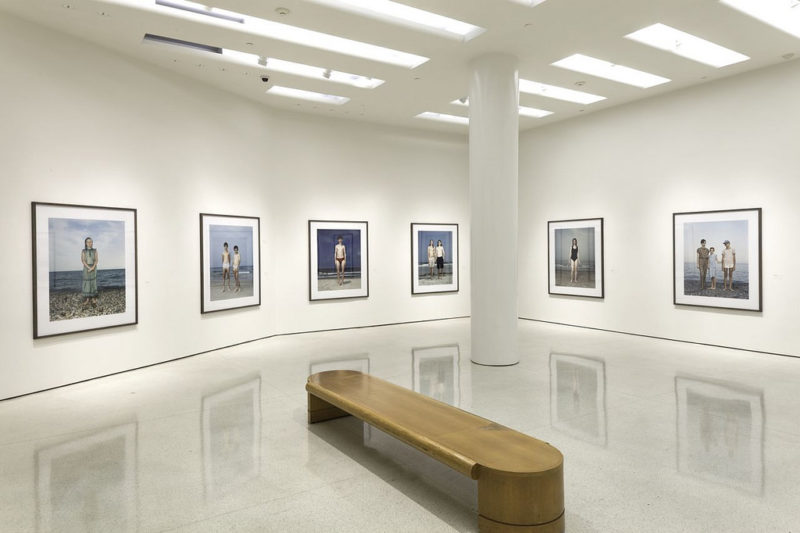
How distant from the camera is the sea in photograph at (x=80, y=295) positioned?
351 inches

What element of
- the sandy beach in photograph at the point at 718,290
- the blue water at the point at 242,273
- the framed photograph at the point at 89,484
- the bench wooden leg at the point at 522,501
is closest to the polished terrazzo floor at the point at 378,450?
the framed photograph at the point at 89,484

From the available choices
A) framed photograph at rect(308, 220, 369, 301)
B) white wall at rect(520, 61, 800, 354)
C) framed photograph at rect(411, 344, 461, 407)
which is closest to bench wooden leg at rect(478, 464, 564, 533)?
framed photograph at rect(411, 344, 461, 407)

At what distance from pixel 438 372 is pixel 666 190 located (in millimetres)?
8140

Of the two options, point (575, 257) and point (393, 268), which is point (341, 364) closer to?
point (393, 268)

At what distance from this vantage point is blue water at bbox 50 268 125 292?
29.3 feet

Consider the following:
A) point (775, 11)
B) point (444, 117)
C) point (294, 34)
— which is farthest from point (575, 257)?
point (294, 34)

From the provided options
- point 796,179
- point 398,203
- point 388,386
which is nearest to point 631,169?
point 796,179

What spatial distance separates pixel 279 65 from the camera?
446 inches

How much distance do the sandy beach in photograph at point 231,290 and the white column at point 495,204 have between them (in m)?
6.11

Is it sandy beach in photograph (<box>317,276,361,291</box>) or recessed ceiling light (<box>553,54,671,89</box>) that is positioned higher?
recessed ceiling light (<box>553,54,671,89</box>)

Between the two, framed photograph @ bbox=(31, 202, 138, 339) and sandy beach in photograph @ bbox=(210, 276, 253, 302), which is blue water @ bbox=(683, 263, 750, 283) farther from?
framed photograph @ bbox=(31, 202, 138, 339)

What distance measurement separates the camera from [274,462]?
561 centimetres

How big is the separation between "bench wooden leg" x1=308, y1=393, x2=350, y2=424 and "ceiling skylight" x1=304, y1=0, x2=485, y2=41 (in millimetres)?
6268

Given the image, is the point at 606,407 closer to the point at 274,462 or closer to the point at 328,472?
the point at 328,472
